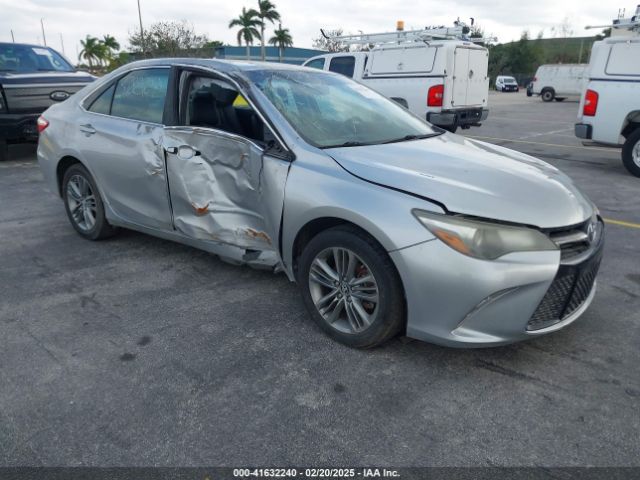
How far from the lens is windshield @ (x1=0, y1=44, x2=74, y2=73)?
30.1 ft

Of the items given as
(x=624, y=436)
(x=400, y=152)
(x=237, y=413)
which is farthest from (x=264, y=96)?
(x=624, y=436)

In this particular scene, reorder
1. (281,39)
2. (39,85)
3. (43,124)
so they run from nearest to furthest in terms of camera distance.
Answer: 1. (43,124)
2. (39,85)
3. (281,39)

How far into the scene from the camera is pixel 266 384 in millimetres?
2691

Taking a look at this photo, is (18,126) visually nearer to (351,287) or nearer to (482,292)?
(351,287)

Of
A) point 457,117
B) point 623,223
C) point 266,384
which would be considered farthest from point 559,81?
point 266,384

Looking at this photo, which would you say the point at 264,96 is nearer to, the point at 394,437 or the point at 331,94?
the point at 331,94

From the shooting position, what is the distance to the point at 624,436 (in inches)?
89.9

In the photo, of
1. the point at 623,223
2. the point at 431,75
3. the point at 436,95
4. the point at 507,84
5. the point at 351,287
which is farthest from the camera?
the point at 507,84

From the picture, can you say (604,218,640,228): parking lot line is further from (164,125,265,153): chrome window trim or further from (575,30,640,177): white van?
(164,125,265,153): chrome window trim

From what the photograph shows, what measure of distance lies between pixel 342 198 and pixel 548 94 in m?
31.7

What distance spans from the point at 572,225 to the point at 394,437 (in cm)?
142

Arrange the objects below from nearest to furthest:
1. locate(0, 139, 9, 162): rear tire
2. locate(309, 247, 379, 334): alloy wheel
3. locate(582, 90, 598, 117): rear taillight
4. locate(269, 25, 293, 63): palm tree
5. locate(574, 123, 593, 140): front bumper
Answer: locate(309, 247, 379, 334): alloy wheel, locate(582, 90, 598, 117): rear taillight, locate(574, 123, 593, 140): front bumper, locate(0, 139, 9, 162): rear tire, locate(269, 25, 293, 63): palm tree

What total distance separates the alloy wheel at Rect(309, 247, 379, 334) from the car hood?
482 mm

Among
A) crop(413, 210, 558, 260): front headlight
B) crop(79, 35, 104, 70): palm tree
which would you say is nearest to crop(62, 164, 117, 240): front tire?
crop(413, 210, 558, 260): front headlight
